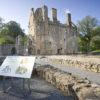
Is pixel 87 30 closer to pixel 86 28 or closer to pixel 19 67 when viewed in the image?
pixel 86 28

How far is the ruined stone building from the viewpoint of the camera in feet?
187

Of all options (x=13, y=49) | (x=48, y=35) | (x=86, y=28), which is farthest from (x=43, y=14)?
(x=13, y=49)

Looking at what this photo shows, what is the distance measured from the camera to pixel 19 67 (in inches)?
314

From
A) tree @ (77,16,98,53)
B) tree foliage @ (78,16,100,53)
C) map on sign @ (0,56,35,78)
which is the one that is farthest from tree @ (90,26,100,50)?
map on sign @ (0,56,35,78)

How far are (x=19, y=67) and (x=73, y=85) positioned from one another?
2263 millimetres

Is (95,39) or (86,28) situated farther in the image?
(86,28)

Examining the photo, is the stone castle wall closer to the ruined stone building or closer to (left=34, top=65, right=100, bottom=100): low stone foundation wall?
the ruined stone building

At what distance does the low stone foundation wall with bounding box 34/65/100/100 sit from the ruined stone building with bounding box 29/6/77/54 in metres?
43.6

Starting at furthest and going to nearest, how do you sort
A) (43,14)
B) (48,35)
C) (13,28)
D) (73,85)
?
(13,28) → (48,35) → (43,14) → (73,85)

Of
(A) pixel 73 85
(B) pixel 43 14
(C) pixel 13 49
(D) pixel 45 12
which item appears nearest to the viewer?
(A) pixel 73 85

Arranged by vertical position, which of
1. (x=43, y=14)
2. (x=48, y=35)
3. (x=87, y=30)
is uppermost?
(x=43, y=14)

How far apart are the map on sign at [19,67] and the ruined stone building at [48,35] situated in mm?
47624

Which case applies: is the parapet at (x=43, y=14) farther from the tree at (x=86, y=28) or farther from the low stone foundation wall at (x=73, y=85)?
the low stone foundation wall at (x=73, y=85)

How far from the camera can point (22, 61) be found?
320 inches
